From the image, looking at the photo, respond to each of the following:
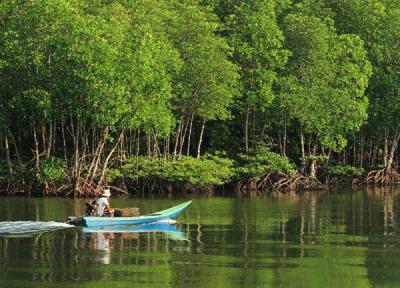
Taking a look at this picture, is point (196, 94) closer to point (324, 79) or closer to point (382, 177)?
point (324, 79)

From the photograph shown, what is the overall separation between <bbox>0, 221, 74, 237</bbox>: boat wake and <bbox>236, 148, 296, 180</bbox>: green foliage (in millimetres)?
22058

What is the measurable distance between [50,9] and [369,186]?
21.2 m

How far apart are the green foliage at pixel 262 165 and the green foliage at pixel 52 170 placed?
10.2 m

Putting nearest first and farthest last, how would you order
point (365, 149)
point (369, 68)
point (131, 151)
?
point (131, 151)
point (369, 68)
point (365, 149)

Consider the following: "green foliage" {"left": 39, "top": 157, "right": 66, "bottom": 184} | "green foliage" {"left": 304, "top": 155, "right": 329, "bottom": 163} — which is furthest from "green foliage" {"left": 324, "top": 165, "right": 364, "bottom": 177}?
"green foliage" {"left": 39, "top": 157, "right": 66, "bottom": 184}

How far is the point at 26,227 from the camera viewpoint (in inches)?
934

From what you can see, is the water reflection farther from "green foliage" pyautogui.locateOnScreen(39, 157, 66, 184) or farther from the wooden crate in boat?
"green foliage" pyautogui.locateOnScreen(39, 157, 66, 184)

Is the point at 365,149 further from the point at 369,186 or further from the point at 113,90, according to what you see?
the point at 113,90

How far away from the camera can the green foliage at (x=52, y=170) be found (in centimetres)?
3872

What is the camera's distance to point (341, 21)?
5184 cm

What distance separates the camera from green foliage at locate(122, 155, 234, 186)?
137 ft

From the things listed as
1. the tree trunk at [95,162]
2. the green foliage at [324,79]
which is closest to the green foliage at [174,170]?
the tree trunk at [95,162]

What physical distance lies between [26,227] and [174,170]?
1862cm

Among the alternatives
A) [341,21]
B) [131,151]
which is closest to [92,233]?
Result: [131,151]
